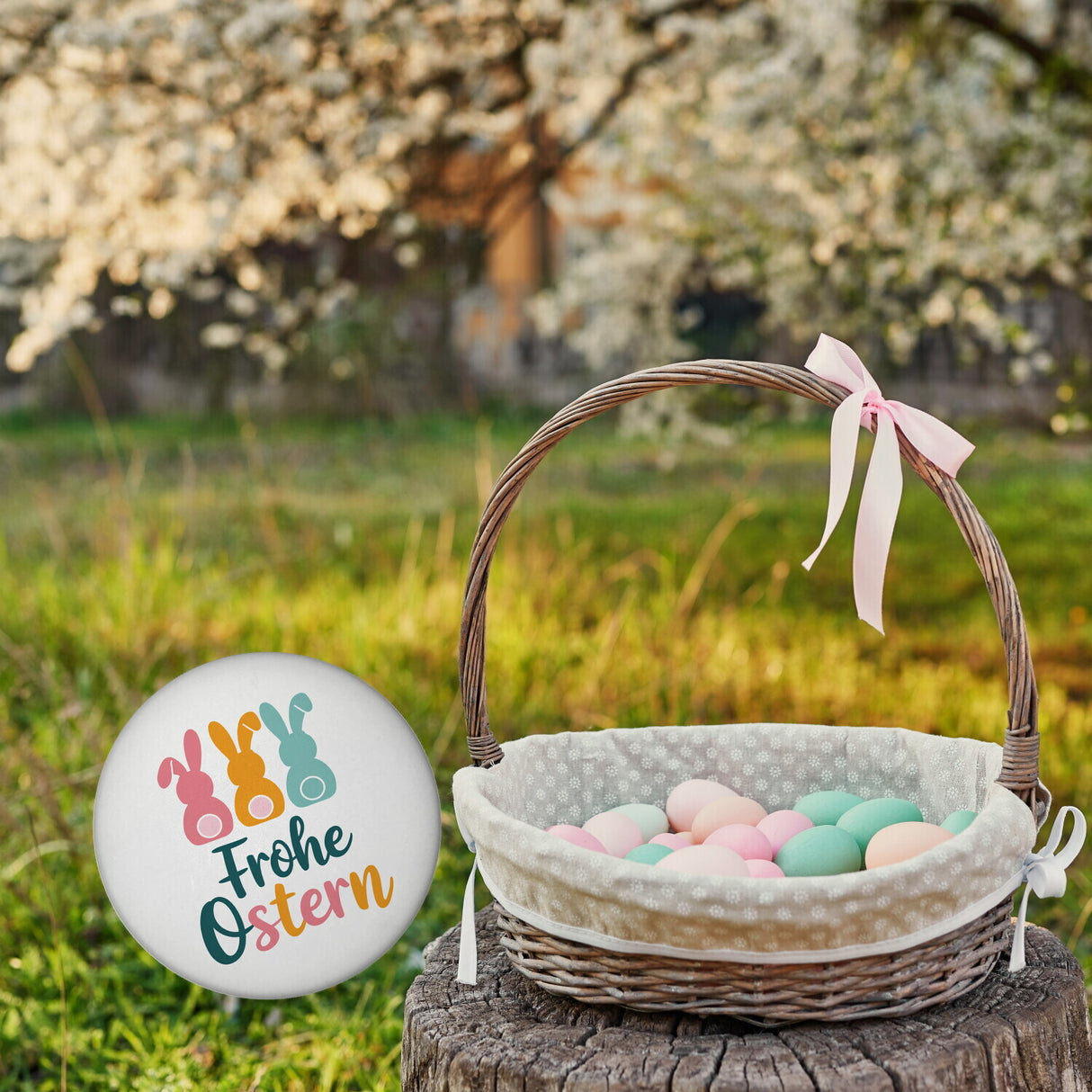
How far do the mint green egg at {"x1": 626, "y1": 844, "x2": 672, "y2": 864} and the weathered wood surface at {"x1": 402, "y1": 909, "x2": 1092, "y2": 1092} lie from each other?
0.58ft

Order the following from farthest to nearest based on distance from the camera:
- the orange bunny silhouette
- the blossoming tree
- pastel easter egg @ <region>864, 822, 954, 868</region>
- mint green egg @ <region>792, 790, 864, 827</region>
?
the blossoming tree < mint green egg @ <region>792, 790, 864, 827</region> < the orange bunny silhouette < pastel easter egg @ <region>864, 822, 954, 868</region>

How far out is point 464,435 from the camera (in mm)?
8578

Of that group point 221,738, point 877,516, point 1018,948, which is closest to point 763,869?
point 1018,948

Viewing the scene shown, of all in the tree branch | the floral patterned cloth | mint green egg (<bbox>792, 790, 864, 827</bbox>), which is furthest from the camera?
the tree branch

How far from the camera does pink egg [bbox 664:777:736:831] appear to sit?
155 cm

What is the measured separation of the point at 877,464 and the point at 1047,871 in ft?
1.50

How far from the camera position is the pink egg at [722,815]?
150 cm

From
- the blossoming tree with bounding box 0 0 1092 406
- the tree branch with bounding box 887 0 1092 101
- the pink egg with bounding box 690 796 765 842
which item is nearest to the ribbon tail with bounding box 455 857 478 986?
the pink egg with bounding box 690 796 765 842

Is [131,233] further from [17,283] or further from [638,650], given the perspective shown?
[638,650]

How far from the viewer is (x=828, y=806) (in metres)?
1.52

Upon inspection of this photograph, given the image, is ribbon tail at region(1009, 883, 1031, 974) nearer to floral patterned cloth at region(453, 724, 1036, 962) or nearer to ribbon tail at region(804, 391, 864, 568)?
floral patterned cloth at region(453, 724, 1036, 962)

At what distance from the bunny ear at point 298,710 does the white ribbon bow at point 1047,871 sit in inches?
33.3

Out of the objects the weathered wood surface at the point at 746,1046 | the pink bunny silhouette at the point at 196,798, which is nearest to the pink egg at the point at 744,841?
the weathered wood surface at the point at 746,1046

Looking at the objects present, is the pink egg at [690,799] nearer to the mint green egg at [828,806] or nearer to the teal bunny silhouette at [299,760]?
the mint green egg at [828,806]
